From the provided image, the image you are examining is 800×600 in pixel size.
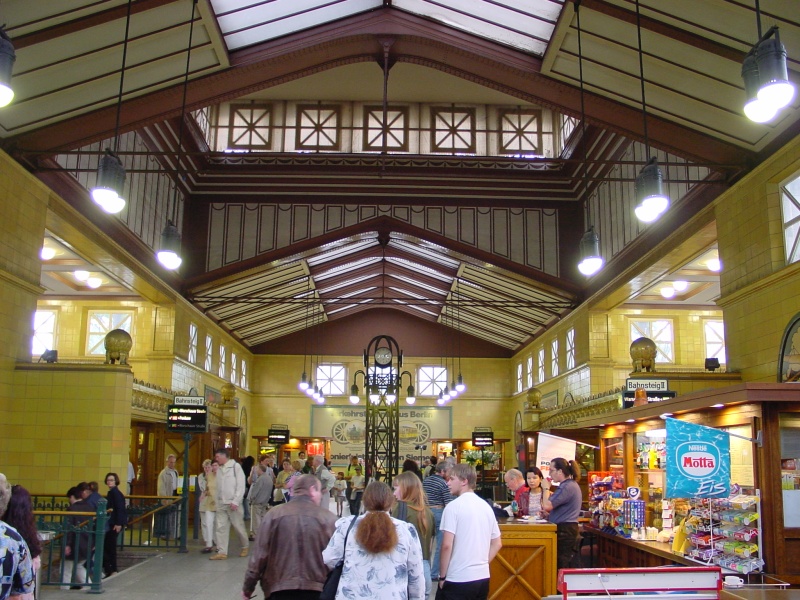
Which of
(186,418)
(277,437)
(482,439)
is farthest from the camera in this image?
(277,437)

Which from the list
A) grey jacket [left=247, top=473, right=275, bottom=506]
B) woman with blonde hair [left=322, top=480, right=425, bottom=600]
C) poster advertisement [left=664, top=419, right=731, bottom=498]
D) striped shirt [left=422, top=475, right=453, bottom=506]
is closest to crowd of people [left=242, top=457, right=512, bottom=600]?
woman with blonde hair [left=322, top=480, right=425, bottom=600]

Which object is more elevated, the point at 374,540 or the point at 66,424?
the point at 66,424

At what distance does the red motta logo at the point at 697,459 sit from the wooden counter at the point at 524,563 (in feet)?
4.44

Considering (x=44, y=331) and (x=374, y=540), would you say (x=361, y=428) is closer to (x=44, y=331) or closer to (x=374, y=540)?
(x=44, y=331)

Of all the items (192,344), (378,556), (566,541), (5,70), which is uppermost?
(5,70)

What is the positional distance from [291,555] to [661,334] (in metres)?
18.1

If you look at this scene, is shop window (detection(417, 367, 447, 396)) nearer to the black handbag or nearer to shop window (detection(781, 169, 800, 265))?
shop window (detection(781, 169, 800, 265))

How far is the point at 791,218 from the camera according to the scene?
1005 cm

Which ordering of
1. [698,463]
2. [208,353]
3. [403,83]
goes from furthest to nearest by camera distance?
[208,353] < [403,83] < [698,463]

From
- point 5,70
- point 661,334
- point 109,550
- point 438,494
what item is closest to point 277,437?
point 661,334

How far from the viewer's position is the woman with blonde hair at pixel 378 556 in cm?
403

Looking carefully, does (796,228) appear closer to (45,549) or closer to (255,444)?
(45,549)

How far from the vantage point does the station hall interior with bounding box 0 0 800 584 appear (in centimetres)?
1002

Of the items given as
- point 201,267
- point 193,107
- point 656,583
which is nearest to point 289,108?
point 201,267
